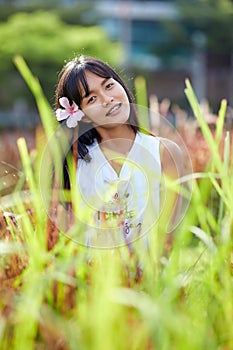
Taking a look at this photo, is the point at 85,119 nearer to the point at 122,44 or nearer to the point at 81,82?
the point at 81,82

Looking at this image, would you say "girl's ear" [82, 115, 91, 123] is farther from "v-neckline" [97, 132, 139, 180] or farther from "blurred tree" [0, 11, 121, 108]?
"blurred tree" [0, 11, 121, 108]

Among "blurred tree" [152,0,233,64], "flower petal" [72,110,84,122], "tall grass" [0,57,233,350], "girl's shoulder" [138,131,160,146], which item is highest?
"blurred tree" [152,0,233,64]

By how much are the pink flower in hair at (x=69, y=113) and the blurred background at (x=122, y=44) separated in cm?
193

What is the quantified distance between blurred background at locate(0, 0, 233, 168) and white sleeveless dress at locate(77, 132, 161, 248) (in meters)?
1.83

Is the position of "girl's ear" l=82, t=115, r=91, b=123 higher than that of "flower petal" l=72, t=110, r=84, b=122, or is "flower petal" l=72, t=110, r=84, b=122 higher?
"girl's ear" l=82, t=115, r=91, b=123

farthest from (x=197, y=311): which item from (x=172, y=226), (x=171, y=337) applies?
A: (x=172, y=226)

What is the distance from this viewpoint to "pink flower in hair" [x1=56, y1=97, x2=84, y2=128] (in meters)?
1.91

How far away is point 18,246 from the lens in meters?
1.40

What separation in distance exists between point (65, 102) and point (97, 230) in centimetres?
46

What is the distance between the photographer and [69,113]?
1.93 m

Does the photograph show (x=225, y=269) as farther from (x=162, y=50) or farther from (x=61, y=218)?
(x=162, y=50)

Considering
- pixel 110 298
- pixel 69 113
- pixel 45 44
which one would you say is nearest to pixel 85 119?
pixel 69 113

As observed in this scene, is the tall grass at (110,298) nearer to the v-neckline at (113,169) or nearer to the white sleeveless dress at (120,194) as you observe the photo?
the white sleeveless dress at (120,194)

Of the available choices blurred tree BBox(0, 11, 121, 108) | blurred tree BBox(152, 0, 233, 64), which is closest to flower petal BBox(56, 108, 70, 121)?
blurred tree BBox(0, 11, 121, 108)
